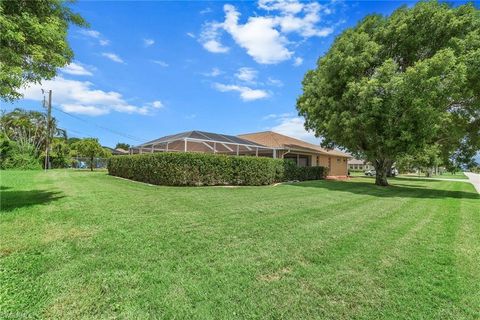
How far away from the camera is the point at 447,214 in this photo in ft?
26.1

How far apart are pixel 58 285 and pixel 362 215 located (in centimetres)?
690

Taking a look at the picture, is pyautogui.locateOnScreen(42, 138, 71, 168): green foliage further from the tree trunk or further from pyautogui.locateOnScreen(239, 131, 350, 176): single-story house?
the tree trunk

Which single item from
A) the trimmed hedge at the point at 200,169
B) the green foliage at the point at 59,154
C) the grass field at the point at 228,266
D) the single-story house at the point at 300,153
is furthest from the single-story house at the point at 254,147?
the green foliage at the point at 59,154

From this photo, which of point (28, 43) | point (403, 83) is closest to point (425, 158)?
point (403, 83)

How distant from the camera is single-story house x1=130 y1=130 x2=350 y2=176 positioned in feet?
61.5

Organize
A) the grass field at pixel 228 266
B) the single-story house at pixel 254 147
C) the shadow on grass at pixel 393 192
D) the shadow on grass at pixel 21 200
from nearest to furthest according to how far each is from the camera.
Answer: the grass field at pixel 228 266
the shadow on grass at pixel 21 200
the shadow on grass at pixel 393 192
the single-story house at pixel 254 147

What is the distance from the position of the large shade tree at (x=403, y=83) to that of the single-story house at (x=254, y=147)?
553 centimetres

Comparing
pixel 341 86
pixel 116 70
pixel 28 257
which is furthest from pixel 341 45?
pixel 28 257

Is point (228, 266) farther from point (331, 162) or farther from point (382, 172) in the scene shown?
point (331, 162)

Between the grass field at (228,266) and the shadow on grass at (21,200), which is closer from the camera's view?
the grass field at (228,266)

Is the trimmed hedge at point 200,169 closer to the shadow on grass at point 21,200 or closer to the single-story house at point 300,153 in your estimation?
the shadow on grass at point 21,200

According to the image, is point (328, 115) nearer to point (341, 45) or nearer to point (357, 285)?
point (341, 45)

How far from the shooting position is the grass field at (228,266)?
260 centimetres

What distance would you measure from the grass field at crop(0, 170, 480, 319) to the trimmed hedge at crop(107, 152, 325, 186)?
5.92m
